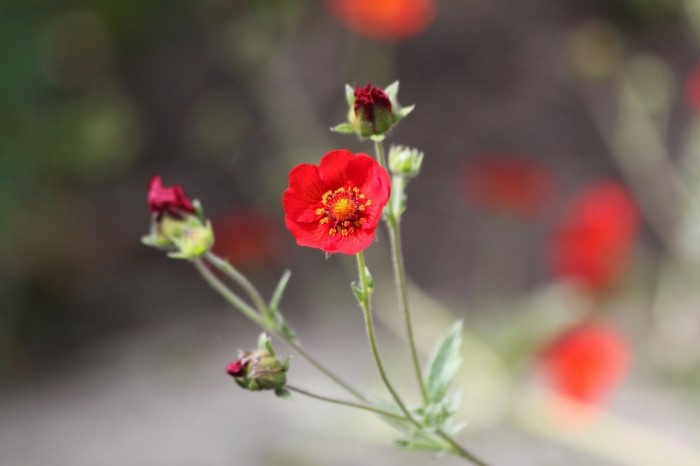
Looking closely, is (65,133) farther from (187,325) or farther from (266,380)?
(266,380)

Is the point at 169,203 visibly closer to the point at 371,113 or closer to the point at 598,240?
the point at 371,113

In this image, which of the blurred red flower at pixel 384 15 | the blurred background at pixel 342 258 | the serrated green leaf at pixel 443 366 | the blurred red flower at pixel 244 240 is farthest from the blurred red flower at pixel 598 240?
the serrated green leaf at pixel 443 366

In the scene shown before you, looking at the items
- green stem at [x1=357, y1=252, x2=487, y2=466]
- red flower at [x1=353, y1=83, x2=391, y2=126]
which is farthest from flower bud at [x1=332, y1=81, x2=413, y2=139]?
green stem at [x1=357, y1=252, x2=487, y2=466]

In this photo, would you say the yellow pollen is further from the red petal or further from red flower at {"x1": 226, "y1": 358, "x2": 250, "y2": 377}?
red flower at {"x1": 226, "y1": 358, "x2": 250, "y2": 377}

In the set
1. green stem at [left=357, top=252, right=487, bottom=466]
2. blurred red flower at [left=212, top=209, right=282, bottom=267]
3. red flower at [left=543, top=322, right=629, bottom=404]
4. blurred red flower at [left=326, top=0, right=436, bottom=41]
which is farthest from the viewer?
blurred red flower at [left=212, top=209, right=282, bottom=267]

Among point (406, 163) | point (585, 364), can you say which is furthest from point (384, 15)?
point (406, 163)
